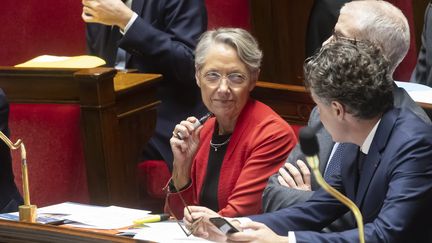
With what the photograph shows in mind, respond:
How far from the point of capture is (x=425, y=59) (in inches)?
121

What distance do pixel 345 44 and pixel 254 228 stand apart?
41cm

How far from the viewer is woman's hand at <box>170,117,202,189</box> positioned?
258 cm

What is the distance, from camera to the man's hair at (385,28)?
2256mm

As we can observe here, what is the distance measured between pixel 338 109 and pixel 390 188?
0.61 ft

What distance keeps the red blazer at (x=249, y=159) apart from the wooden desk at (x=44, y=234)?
2.12 ft

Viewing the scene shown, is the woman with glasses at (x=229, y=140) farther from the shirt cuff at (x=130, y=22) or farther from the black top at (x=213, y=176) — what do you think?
the shirt cuff at (x=130, y=22)

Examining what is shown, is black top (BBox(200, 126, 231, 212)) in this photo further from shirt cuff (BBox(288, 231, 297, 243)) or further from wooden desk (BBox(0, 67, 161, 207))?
shirt cuff (BBox(288, 231, 297, 243))

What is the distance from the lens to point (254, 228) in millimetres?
1954

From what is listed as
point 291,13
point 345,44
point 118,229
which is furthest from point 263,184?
point 291,13

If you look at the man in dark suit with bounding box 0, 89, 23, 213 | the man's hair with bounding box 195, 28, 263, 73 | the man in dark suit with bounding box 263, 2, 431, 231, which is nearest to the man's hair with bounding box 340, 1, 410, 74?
the man in dark suit with bounding box 263, 2, 431, 231

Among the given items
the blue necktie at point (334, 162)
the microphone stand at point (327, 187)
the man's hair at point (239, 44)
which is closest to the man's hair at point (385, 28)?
the blue necktie at point (334, 162)

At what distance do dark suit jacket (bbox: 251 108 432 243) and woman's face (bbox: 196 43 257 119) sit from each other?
1.75ft

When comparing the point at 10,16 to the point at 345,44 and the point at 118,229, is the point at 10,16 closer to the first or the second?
the point at 118,229

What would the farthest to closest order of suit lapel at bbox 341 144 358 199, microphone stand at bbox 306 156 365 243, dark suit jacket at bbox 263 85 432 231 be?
1. dark suit jacket at bbox 263 85 432 231
2. suit lapel at bbox 341 144 358 199
3. microphone stand at bbox 306 156 365 243
